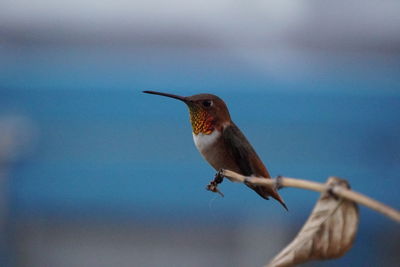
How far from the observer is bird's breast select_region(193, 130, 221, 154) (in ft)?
1.39

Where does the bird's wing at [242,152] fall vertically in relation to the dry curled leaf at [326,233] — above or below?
above

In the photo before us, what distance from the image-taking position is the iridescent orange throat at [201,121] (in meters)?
0.39

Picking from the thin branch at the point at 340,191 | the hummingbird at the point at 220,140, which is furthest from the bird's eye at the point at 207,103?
the thin branch at the point at 340,191

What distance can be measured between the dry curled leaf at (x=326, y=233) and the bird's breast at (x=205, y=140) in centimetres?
14

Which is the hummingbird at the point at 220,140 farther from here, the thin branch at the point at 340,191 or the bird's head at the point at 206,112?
the thin branch at the point at 340,191

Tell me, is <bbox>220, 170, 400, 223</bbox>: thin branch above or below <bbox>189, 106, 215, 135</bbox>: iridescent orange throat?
below

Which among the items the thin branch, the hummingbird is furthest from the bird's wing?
the thin branch

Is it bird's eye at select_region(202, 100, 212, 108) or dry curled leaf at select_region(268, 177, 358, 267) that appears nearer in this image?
dry curled leaf at select_region(268, 177, 358, 267)

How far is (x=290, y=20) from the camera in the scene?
20.0 feet

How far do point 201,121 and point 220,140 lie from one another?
0.25 feet

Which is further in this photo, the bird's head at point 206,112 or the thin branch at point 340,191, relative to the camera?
the bird's head at point 206,112

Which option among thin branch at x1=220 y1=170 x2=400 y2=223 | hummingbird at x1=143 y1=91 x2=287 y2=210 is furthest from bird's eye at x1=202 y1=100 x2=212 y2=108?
thin branch at x1=220 y1=170 x2=400 y2=223

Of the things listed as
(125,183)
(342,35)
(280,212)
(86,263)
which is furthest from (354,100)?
(86,263)

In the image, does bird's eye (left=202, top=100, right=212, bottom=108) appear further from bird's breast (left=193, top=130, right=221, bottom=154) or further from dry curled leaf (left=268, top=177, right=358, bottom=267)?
dry curled leaf (left=268, top=177, right=358, bottom=267)
